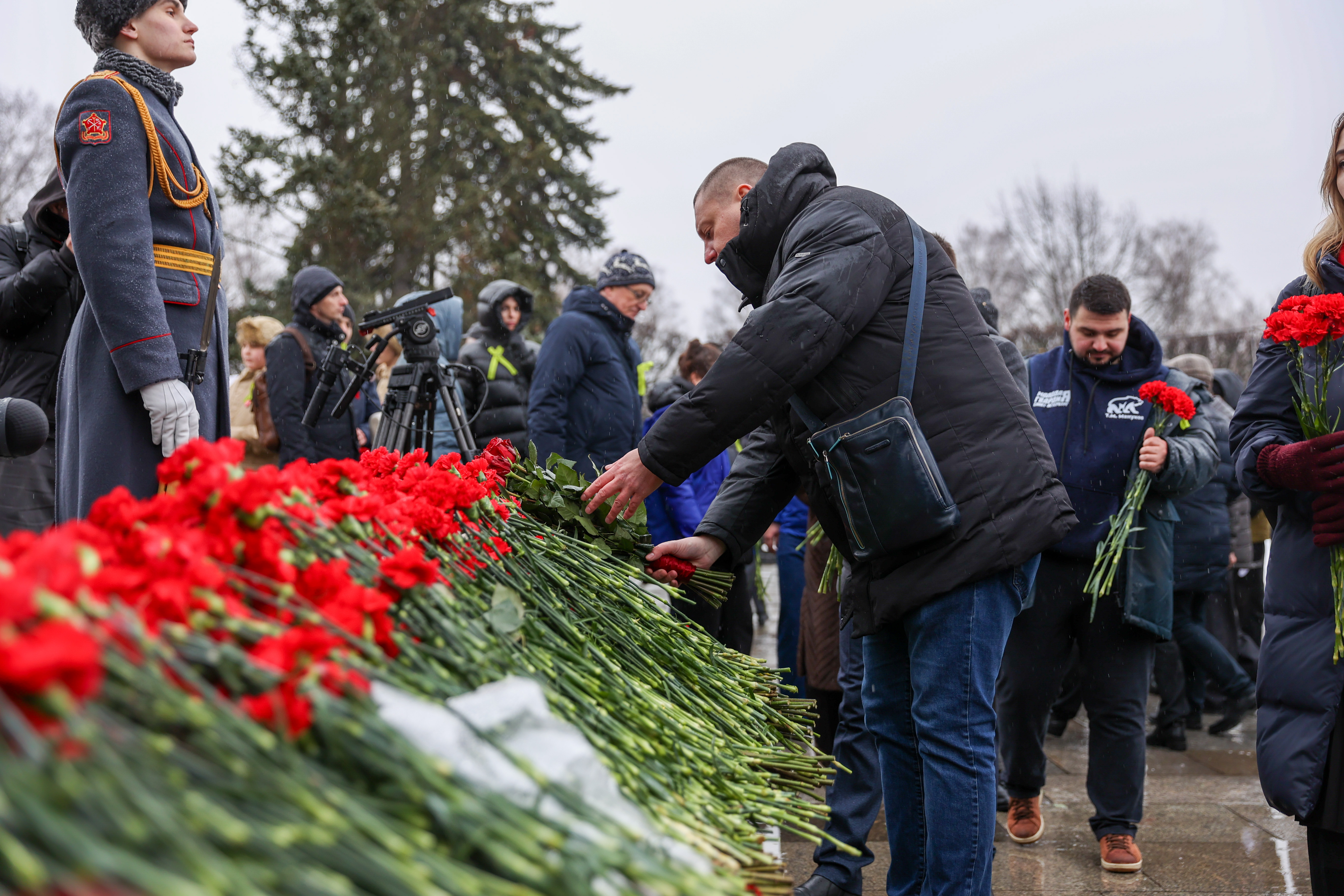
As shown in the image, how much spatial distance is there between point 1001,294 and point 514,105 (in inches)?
673

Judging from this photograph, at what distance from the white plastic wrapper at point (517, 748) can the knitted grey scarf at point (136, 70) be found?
2134 mm

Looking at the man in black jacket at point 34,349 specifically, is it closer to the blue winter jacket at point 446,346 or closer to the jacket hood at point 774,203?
the blue winter jacket at point 446,346

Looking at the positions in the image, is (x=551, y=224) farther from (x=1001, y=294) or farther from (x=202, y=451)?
(x=202, y=451)

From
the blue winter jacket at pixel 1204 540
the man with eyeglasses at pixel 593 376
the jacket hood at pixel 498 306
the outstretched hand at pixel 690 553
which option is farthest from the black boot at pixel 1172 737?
the jacket hood at pixel 498 306

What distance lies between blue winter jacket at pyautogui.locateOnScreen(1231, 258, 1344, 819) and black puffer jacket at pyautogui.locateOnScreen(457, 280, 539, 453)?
367 centimetres

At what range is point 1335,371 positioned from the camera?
276 centimetres

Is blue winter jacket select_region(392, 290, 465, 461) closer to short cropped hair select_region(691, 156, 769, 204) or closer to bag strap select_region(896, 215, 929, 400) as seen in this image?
short cropped hair select_region(691, 156, 769, 204)

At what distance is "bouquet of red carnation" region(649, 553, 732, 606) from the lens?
8.75ft

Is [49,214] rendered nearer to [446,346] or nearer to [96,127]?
[96,127]

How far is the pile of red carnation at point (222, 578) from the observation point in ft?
2.75

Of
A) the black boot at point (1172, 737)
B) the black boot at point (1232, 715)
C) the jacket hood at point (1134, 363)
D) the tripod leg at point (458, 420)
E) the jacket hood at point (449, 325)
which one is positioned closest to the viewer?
the jacket hood at point (1134, 363)

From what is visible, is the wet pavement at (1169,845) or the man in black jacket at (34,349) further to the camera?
the wet pavement at (1169,845)

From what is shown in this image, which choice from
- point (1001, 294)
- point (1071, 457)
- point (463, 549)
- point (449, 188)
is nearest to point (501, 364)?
point (1071, 457)

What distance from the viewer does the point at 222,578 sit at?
3.60 ft
